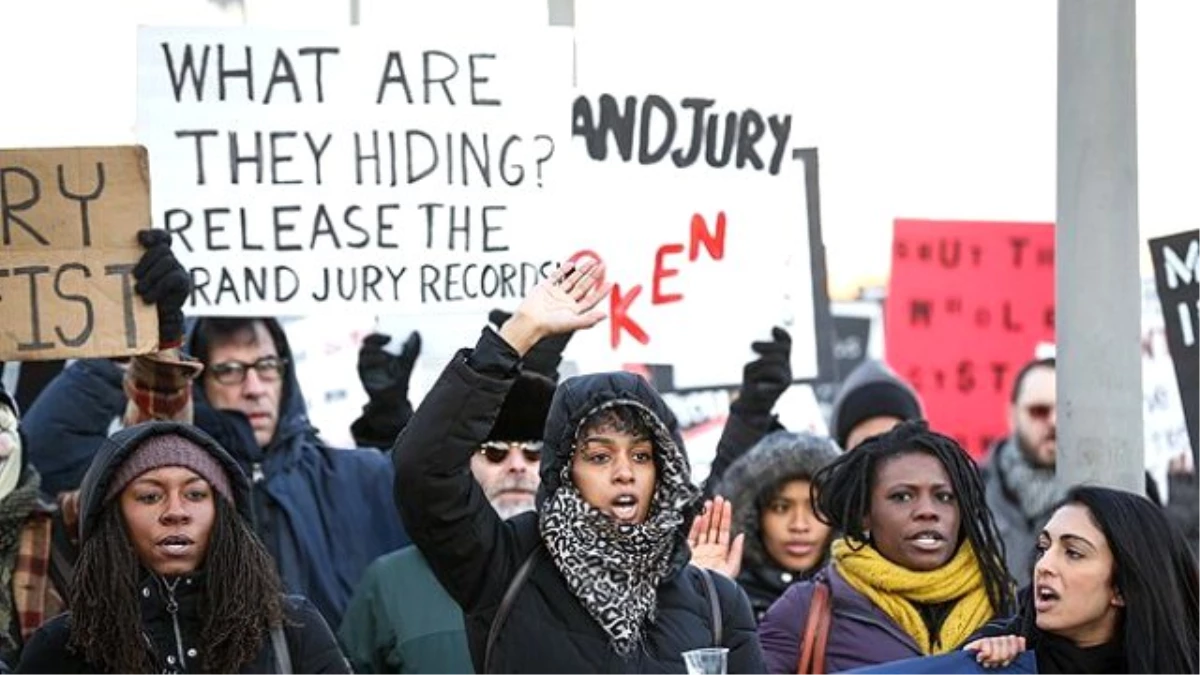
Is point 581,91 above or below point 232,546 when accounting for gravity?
above

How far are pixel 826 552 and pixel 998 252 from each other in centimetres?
549

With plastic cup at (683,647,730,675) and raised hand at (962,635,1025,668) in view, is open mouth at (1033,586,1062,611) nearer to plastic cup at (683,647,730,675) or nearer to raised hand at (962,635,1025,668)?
raised hand at (962,635,1025,668)

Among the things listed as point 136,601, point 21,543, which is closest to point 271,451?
point 21,543

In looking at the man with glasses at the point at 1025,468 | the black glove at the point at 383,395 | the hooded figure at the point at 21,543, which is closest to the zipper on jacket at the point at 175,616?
the hooded figure at the point at 21,543

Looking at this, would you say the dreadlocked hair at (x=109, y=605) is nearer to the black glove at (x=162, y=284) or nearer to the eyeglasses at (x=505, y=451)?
the black glove at (x=162, y=284)

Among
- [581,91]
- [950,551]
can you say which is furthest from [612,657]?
[581,91]

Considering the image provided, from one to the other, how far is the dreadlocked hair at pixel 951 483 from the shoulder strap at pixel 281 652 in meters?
1.63

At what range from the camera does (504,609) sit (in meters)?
5.87

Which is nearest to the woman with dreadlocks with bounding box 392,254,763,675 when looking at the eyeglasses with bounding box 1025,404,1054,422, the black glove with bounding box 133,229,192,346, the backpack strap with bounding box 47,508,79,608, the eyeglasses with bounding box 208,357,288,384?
the black glove with bounding box 133,229,192,346

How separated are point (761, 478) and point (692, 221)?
1606 millimetres

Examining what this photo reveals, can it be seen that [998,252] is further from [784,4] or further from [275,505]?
[784,4]

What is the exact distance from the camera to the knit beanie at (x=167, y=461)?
5.99m

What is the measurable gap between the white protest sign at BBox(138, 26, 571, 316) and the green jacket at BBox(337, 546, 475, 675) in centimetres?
114

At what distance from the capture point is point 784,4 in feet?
72.5
